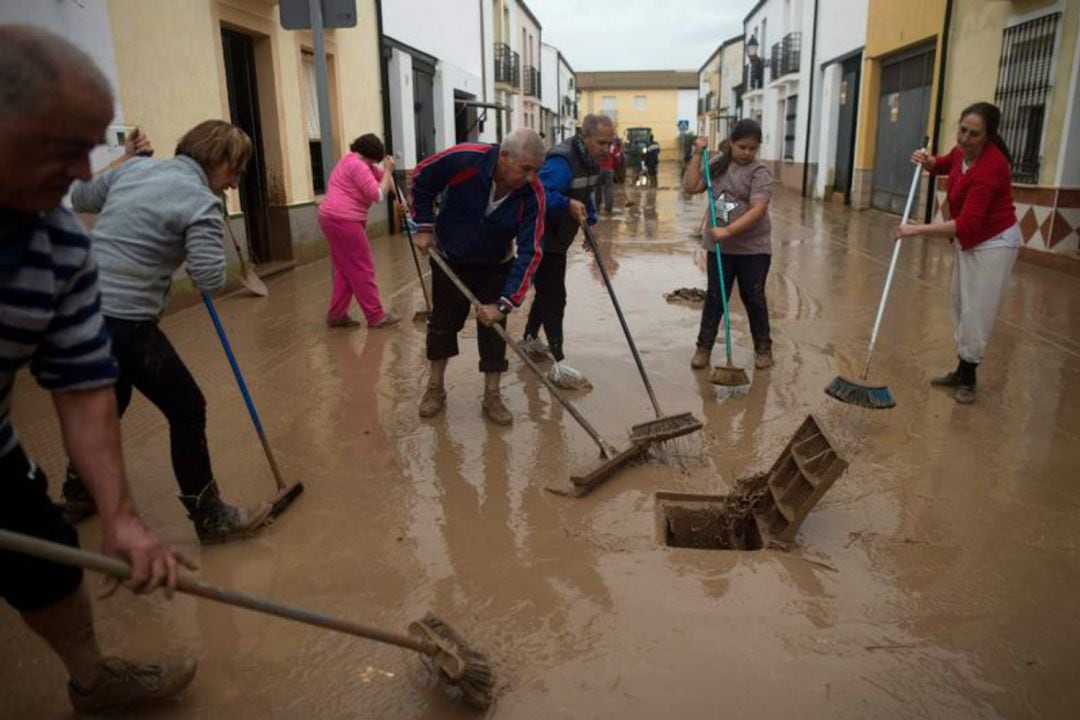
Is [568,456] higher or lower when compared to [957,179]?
lower

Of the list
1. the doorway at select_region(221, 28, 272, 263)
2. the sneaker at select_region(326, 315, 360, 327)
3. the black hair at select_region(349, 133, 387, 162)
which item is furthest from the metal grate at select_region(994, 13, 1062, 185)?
the doorway at select_region(221, 28, 272, 263)

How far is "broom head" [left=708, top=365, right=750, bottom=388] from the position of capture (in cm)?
495

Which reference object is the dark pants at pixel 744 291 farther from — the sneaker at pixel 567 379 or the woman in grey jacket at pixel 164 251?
the woman in grey jacket at pixel 164 251

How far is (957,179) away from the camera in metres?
4.57

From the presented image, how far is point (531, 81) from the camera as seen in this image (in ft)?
111

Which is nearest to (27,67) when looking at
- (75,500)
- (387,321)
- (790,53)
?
(75,500)

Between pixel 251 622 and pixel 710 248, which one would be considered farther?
pixel 710 248

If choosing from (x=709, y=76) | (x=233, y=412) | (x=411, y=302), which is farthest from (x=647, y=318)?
(x=709, y=76)

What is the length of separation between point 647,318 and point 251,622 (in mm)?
4931

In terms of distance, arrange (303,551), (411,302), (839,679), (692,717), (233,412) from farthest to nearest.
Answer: (411,302), (233,412), (303,551), (839,679), (692,717)

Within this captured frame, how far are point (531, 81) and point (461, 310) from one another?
31605 mm

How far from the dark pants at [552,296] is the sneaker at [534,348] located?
0.25 m

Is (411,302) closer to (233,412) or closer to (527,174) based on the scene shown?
(233,412)

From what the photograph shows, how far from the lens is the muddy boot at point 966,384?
15.2ft
